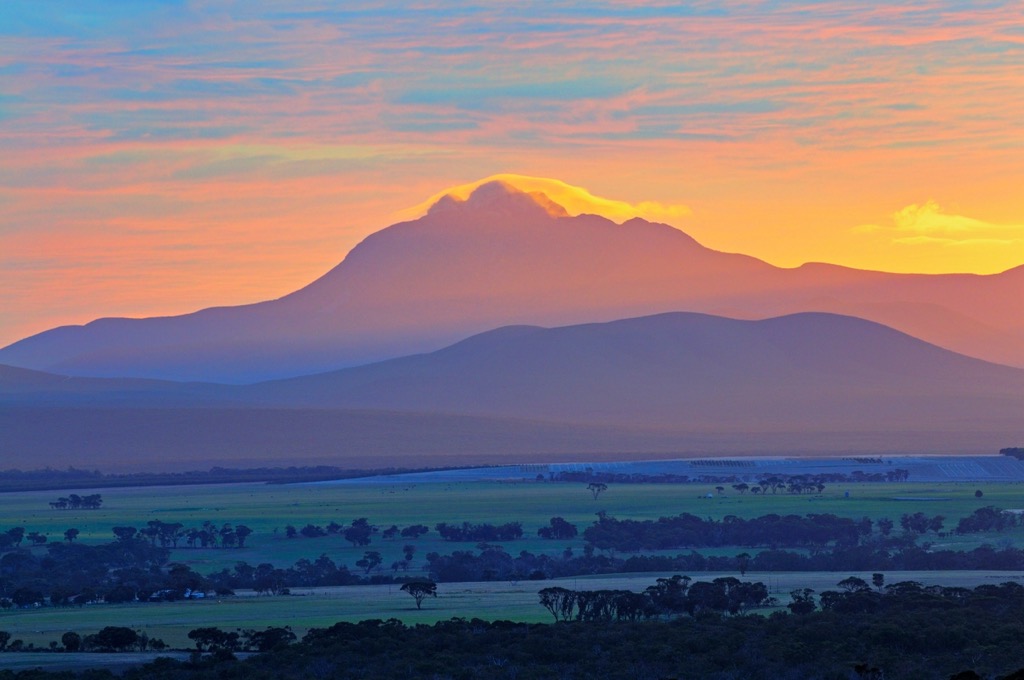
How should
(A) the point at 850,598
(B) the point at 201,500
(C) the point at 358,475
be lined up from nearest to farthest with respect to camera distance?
(A) the point at 850,598, (B) the point at 201,500, (C) the point at 358,475

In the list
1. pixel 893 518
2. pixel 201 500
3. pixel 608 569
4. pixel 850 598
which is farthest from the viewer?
pixel 201 500

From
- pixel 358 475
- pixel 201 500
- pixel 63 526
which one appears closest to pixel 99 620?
pixel 63 526

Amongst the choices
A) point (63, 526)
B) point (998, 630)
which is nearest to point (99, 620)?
point (998, 630)

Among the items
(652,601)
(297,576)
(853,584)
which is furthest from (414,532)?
(652,601)

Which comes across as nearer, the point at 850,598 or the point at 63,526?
the point at 850,598

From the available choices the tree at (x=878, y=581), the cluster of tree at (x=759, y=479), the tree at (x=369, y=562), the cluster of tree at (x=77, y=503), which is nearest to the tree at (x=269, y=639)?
the tree at (x=878, y=581)

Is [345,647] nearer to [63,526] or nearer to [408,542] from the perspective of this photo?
[408,542]
